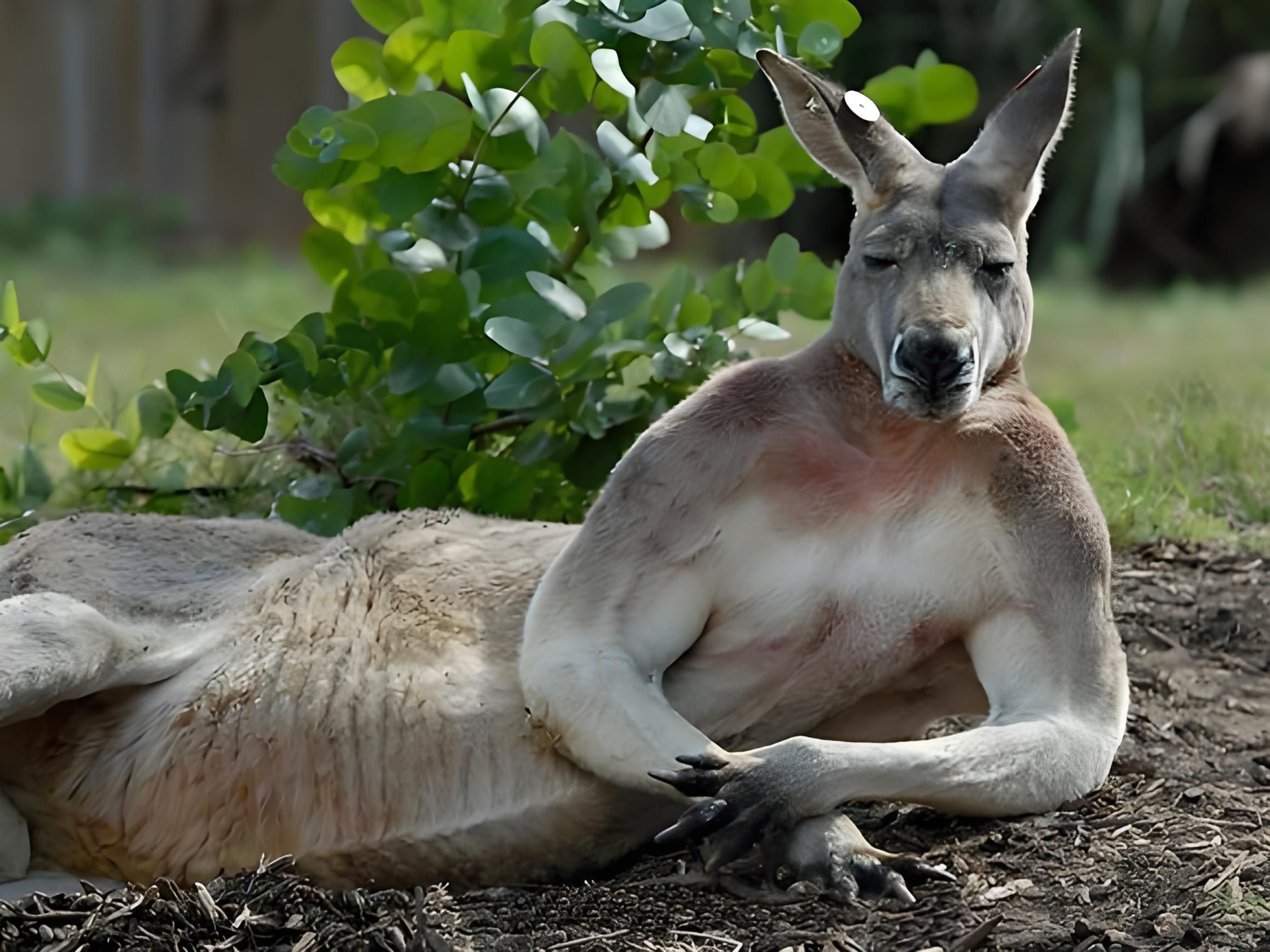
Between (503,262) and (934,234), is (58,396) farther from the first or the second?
(934,234)

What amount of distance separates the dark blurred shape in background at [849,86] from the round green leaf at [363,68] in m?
5.97

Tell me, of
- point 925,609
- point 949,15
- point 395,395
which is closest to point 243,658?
point 395,395

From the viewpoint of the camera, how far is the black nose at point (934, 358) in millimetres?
2311

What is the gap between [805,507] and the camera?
8.39 ft

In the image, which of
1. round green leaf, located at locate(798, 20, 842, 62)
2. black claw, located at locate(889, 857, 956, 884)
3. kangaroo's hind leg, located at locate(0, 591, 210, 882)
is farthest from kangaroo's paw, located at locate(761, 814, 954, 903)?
round green leaf, located at locate(798, 20, 842, 62)

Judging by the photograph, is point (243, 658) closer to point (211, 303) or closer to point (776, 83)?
point (776, 83)

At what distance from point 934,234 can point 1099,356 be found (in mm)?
4621

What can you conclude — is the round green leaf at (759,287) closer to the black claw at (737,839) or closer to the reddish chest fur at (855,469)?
the reddish chest fur at (855,469)

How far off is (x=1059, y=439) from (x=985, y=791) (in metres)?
0.57

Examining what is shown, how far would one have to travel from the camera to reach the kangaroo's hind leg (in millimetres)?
2566

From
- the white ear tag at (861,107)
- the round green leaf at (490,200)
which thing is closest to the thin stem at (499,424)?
the round green leaf at (490,200)

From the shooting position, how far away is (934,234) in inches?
95.7

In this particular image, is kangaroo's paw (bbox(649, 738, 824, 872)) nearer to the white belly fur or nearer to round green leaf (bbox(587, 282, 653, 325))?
the white belly fur

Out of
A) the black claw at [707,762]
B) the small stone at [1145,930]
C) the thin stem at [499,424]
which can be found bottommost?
the small stone at [1145,930]
